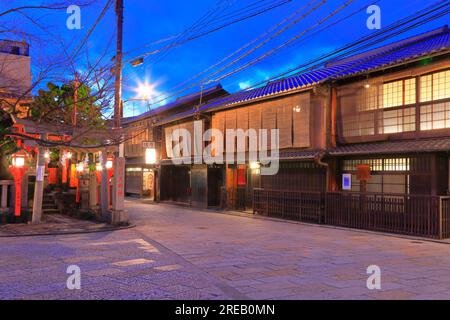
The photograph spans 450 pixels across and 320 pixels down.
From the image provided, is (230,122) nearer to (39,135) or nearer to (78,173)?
(78,173)

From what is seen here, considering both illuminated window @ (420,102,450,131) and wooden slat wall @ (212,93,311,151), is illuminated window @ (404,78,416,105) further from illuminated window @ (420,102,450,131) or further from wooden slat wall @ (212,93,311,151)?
wooden slat wall @ (212,93,311,151)

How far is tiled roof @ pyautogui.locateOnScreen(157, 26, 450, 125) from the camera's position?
15.5m

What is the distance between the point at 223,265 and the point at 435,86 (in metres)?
10.8

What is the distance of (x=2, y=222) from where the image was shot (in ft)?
58.5

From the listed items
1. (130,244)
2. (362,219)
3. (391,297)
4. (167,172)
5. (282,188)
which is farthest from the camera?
(167,172)

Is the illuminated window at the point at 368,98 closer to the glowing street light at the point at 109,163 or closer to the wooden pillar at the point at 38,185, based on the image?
the glowing street light at the point at 109,163

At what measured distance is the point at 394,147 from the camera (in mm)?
15266

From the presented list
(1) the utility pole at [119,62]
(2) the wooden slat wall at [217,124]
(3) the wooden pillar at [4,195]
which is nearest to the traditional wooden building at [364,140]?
(2) the wooden slat wall at [217,124]

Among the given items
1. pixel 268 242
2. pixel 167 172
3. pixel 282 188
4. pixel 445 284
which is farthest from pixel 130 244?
pixel 167 172

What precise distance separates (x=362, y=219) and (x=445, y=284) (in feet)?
28.1

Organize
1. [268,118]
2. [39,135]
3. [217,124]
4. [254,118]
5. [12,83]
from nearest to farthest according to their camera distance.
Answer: [12,83] → [39,135] → [268,118] → [254,118] → [217,124]

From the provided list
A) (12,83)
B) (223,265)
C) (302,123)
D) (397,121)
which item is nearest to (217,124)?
(302,123)

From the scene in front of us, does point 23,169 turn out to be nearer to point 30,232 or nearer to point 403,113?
point 30,232

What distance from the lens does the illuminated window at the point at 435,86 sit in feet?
48.3
